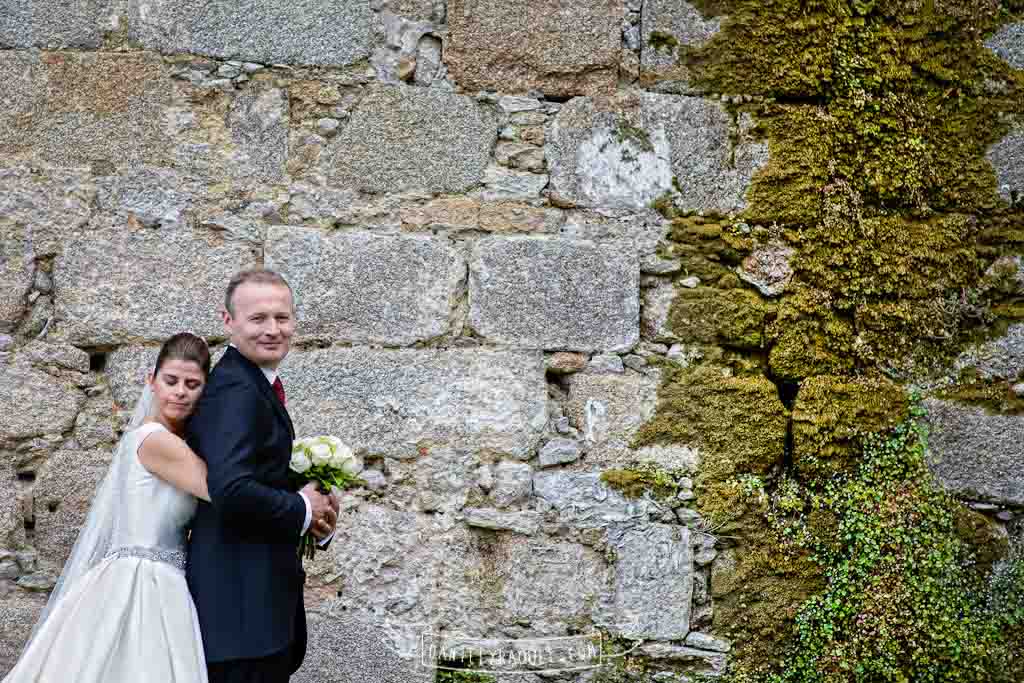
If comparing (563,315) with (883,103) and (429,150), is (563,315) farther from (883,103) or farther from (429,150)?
(883,103)

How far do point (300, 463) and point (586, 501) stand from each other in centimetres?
137

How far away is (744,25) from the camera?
4.57 meters

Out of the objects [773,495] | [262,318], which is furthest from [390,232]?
[773,495]

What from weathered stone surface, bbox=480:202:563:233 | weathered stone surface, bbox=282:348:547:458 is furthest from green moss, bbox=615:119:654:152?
weathered stone surface, bbox=282:348:547:458

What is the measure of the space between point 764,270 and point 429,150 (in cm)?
136

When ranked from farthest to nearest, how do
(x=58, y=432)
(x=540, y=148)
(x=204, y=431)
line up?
(x=540, y=148), (x=58, y=432), (x=204, y=431)

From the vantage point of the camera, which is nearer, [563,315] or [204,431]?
[204,431]

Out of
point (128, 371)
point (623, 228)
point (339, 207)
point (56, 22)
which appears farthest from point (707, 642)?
point (56, 22)

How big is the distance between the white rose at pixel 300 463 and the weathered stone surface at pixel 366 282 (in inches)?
39.1

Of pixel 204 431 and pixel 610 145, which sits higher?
pixel 610 145

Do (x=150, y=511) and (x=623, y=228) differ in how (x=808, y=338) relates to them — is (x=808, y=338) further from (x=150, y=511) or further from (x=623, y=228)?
(x=150, y=511)

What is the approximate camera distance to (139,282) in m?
4.25

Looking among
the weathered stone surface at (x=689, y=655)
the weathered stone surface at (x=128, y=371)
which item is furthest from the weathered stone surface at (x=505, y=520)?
the weathered stone surface at (x=128, y=371)

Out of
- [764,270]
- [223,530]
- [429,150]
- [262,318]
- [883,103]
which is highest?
[883,103]
